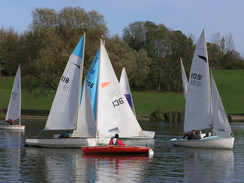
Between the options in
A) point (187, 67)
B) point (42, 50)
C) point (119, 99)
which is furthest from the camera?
point (187, 67)

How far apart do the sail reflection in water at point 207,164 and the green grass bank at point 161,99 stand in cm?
4845

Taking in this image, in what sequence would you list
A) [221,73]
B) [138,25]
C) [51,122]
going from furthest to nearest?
[138,25] → [221,73] → [51,122]

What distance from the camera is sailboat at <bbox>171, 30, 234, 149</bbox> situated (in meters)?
43.4

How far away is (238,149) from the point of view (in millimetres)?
43344

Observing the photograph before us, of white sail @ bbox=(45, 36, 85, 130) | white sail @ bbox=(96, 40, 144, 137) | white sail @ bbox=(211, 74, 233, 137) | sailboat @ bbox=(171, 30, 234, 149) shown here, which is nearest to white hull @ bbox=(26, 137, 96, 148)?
white sail @ bbox=(45, 36, 85, 130)

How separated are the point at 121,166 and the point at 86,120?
849 centimetres

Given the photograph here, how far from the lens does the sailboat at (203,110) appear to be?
4338 cm

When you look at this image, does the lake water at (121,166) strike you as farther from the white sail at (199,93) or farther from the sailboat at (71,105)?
the white sail at (199,93)

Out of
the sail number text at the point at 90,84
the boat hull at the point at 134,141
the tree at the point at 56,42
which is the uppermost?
the tree at the point at 56,42

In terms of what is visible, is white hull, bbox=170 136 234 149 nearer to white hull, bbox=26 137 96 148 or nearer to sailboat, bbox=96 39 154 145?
sailboat, bbox=96 39 154 145

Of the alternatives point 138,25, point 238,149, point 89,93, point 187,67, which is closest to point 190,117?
point 238,149

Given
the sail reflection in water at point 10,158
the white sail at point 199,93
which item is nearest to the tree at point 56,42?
the sail reflection in water at point 10,158

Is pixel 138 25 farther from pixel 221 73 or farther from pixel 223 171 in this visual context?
pixel 223 171

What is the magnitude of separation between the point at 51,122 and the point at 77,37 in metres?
43.8
